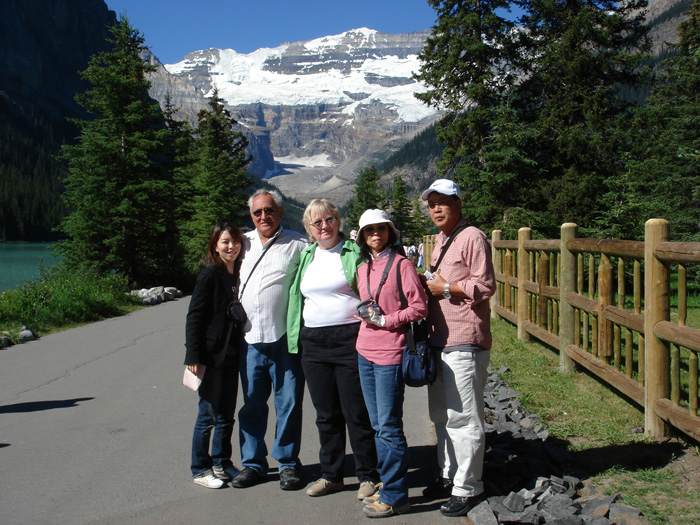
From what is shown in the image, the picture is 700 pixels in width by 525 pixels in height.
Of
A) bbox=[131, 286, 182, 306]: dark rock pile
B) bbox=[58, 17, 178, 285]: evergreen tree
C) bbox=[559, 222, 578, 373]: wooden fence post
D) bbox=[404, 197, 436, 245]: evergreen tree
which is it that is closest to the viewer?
bbox=[559, 222, 578, 373]: wooden fence post

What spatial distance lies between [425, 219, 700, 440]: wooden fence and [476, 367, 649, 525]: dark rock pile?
0.86 meters

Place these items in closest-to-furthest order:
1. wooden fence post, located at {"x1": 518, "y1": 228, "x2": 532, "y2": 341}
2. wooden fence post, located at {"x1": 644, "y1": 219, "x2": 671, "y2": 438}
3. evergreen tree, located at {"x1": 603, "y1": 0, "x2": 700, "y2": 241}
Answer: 1. wooden fence post, located at {"x1": 644, "y1": 219, "x2": 671, "y2": 438}
2. wooden fence post, located at {"x1": 518, "y1": 228, "x2": 532, "y2": 341}
3. evergreen tree, located at {"x1": 603, "y1": 0, "x2": 700, "y2": 241}

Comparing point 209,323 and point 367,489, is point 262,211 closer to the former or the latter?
point 209,323

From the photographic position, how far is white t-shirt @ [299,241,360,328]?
3941 millimetres

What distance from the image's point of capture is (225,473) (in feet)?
14.1

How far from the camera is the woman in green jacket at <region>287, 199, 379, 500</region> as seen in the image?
3928mm

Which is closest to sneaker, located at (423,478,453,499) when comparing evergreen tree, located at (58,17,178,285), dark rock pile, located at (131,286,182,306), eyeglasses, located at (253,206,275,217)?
eyeglasses, located at (253,206,275,217)

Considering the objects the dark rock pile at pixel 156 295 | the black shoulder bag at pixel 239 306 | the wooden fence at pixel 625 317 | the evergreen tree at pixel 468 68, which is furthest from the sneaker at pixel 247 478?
the evergreen tree at pixel 468 68

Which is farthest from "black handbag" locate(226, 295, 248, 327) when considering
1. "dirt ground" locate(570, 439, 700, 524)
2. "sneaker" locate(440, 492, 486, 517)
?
"dirt ground" locate(570, 439, 700, 524)

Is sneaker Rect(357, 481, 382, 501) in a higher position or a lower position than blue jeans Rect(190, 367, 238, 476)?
lower

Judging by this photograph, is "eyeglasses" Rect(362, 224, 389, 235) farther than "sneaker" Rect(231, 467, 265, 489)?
No

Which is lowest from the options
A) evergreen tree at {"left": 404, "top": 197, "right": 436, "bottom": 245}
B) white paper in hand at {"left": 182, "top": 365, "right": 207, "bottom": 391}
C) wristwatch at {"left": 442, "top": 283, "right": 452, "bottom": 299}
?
evergreen tree at {"left": 404, "top": 197, "right": 436, "bottom": 245}

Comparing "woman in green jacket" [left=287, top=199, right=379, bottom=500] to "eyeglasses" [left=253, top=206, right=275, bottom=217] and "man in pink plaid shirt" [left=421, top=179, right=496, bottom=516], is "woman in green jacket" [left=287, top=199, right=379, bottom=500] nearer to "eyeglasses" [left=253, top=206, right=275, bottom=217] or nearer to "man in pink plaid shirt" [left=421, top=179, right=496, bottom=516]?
"eyeglasses" [left=253, top=206, right=275, bottom=217]

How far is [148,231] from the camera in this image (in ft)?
74.6
